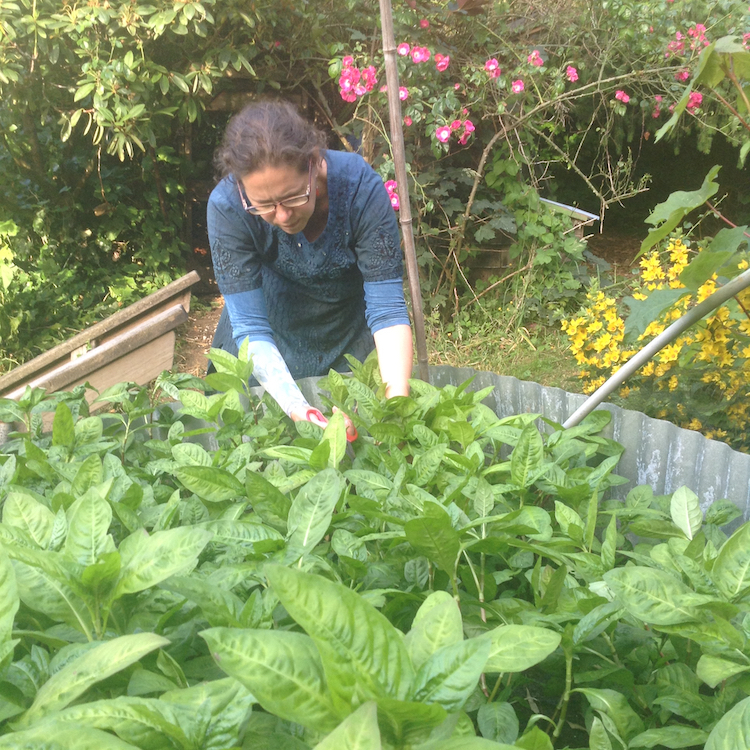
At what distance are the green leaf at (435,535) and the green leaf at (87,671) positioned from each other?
0.24 metres

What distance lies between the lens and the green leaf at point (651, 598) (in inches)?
21.6

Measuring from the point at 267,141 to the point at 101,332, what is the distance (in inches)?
92.1

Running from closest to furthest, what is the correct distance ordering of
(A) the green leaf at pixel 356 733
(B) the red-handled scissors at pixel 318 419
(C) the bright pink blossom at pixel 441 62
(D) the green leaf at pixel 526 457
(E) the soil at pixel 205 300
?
(A) the green leaf at pixel 356 733
(D) the green leaf at pixel 526 457
(B) the red-handled scissors at pixel 318 419
(C) the bright pink blossom at pixel 441 62
(E) the soil at pixel 205 300

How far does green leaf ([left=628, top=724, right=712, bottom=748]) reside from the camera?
518 millimetres

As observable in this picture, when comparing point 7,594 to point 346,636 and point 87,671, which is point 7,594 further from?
point 346,636

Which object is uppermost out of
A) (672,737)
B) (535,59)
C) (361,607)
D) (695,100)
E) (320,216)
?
(535,59)

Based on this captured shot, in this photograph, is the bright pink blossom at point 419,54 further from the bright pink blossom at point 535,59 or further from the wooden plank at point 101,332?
the wooden plank at point 101,332

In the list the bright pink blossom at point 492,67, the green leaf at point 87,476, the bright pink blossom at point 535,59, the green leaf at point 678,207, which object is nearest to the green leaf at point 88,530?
the green leaf at point 87,476

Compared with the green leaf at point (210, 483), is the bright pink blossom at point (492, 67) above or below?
above

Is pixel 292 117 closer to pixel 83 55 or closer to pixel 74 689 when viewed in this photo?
pixel 74 689

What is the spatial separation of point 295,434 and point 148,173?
16.0 feet

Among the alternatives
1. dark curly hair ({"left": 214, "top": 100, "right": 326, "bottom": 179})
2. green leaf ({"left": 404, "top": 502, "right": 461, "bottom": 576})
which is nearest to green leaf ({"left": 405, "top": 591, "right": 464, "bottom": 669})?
green leaf ({"left": 404, "top": 502, "right": 461, "bottom": 576})

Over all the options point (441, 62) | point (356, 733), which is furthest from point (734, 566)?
point (441, 62)

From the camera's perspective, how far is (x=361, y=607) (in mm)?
397
